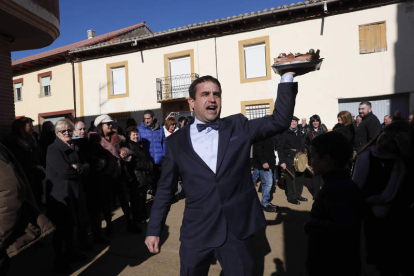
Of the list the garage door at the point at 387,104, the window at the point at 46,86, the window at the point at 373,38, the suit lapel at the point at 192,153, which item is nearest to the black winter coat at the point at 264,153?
the suit lapel at the point at 192,153

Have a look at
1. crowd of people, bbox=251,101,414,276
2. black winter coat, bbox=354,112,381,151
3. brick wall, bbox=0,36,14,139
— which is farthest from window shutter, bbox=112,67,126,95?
crowd of people, bbox=251,101,414,276

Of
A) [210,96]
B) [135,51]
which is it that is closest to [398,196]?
[210,96]

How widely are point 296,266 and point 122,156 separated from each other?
3.15m

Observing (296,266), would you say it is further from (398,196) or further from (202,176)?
(202,176)

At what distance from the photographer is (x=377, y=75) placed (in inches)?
463

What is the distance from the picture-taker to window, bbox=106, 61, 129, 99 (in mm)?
16312

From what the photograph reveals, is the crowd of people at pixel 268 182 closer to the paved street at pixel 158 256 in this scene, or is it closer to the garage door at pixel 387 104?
the paved street at pixel 158 256

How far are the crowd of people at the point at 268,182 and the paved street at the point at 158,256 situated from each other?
0.81 feet

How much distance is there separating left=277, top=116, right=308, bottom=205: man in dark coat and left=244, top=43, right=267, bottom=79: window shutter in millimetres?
7876

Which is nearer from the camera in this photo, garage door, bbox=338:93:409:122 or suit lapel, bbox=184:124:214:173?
suit lapel, bbox=184:124:214:173

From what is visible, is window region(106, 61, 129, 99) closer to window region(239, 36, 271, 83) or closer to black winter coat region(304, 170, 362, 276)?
window region(239, 36, 271, 83)

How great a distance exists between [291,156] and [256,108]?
25.5ft

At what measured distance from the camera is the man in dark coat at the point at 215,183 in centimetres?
194

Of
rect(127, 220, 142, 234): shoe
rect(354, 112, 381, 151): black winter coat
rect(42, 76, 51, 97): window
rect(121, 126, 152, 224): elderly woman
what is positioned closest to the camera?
rect(127, 220, 142, 234): shoe
